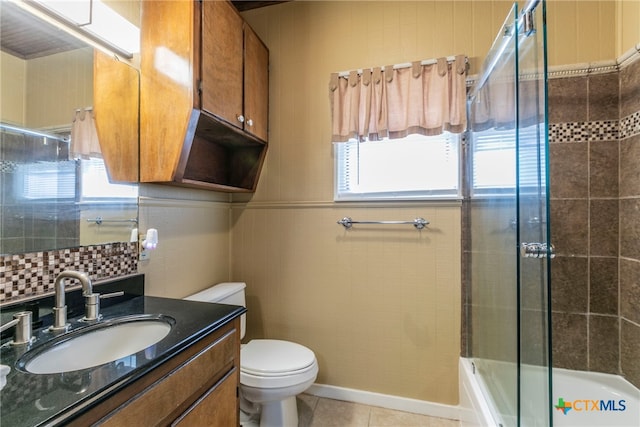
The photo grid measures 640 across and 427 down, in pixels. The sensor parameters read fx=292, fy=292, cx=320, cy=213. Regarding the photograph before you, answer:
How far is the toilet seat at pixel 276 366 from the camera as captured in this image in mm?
1429

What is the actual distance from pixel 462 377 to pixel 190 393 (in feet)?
4.88

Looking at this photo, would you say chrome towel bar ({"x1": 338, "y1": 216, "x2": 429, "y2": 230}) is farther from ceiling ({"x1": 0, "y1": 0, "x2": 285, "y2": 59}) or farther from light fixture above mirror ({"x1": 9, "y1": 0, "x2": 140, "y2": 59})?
ceiling ({"x1": 0, "y1": 0, "x2": 285, "y2": 59})

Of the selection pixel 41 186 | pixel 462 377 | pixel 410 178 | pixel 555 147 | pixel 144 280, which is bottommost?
pixel 462 377

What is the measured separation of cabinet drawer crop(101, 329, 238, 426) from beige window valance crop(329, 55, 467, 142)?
4.49 feet

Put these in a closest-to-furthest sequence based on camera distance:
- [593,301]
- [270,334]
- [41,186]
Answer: [41,186] < [593,301] < [270,334]

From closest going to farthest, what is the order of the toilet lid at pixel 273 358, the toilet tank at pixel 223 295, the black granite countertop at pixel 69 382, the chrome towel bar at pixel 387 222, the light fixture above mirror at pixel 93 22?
1. the black granite countertop at pixel 69 382
2. the light fixture above mirror at pixel 93 22
3. the toilet lid at pixel 273 358
4. the toilet tank at pixel 223 295
5. the chrome towel bar at pixel 387 222

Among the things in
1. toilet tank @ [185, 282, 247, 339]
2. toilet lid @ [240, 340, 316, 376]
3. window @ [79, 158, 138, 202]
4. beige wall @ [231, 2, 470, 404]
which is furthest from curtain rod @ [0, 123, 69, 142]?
toilet lid @ [240, 340, 316, 376]

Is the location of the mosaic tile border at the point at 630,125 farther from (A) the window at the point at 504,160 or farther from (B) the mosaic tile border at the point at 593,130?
(A) the window at the point at 504,160

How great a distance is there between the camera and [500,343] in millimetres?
1276

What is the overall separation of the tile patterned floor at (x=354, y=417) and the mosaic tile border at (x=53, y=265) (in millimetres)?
1317

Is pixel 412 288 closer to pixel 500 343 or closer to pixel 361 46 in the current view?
pixel 500 343

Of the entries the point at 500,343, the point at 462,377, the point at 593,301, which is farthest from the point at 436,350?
the point at 593,301

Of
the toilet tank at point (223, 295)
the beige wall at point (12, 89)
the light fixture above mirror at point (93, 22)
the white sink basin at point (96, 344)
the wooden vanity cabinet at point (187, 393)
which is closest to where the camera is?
the wooden vanity cabinet at point (187, 393)

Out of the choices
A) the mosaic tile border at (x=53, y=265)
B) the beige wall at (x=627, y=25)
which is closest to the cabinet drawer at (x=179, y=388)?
the mosaic tile border at (x=53, y=265)
